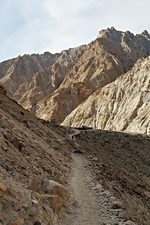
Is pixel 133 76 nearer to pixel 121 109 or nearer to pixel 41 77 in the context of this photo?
pixel 121 109

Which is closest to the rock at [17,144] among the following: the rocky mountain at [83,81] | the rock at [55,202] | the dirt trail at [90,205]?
the dirt trail at [90,205]

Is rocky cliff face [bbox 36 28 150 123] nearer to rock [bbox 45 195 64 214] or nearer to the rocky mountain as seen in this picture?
the rocky mountain

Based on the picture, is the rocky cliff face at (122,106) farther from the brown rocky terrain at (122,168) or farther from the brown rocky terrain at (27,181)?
the brown rocky terrain at (27,181)

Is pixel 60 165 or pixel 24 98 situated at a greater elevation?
pixel 24 98

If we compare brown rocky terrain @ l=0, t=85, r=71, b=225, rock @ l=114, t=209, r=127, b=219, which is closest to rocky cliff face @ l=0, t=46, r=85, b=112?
brown rocky terrain @ l=0, t=85, r=71, b=225

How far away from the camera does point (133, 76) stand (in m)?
109

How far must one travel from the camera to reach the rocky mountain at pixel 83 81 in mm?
113688

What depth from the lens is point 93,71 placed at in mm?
146250

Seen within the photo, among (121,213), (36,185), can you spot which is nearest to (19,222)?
(36,185)

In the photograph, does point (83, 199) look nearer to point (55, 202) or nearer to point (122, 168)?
point (55, 202)

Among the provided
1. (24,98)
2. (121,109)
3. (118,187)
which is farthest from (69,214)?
(24,98)

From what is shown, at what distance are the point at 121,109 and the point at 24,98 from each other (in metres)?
62.8

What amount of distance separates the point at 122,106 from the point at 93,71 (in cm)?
4291

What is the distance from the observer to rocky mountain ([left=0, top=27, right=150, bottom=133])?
4476 inches
